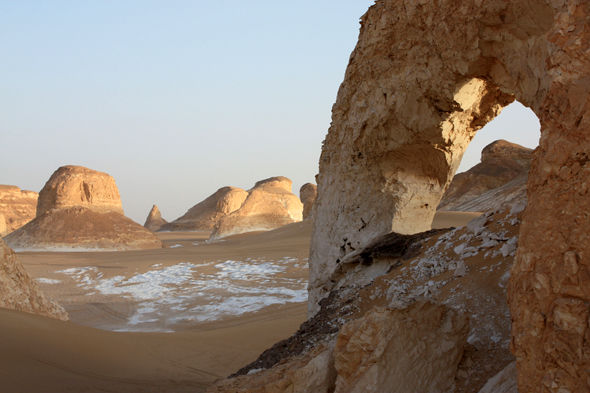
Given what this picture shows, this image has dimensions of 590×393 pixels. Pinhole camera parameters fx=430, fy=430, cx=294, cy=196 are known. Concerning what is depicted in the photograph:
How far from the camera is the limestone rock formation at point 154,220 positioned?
40.5 m

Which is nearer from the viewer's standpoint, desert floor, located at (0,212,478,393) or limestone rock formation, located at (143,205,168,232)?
desert floor, located at (0,212,478,393)

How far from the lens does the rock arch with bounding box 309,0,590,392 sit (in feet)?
4.83

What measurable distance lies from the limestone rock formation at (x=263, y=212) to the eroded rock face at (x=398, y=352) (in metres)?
22.8

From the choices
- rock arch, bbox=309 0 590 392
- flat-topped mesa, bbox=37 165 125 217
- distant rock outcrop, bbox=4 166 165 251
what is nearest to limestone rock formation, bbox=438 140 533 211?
distant rock outcrop, bbox=4 166 165 251

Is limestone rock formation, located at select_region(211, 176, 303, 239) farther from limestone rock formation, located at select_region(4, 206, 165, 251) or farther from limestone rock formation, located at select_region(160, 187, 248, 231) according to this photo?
limestone rock formation, located at select_region(4, 206, 165, 251)

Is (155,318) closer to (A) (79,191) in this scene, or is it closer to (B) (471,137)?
(B) (471,137)

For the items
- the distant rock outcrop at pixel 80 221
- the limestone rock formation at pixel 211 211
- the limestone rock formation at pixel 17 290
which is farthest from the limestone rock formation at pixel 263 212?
the limestone rock formation at pixel 17 290

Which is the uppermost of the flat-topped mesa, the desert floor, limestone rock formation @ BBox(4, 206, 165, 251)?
the flat-topped mesa

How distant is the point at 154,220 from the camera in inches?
1625

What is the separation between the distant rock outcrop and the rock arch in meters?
16.0

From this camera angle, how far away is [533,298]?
156cm

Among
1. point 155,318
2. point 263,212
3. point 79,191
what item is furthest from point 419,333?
point 263,212

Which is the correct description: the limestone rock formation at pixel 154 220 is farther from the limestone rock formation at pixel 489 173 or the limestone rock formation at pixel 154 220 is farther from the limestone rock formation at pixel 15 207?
the limestone rock formation at pixel 489 173

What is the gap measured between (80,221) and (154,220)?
22437mm
